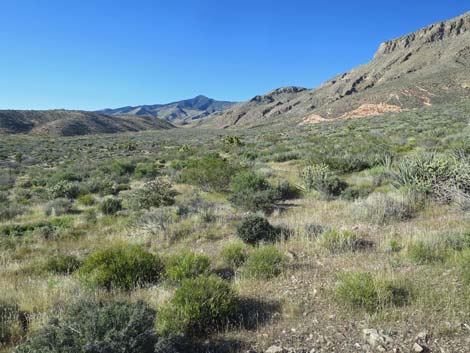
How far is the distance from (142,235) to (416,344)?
5.78 metres

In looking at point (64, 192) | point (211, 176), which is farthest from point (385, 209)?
point (64, 192)

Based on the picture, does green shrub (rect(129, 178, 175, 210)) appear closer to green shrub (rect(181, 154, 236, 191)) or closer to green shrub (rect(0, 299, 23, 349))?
green shrub (rect(181, 154, 236, 191))

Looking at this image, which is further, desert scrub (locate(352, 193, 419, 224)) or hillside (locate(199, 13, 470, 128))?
hillside (locate(199, 13, 470, 128))

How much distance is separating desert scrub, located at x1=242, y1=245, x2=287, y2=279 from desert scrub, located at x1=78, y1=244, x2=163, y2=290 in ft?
4.74

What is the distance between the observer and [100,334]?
9.08ft

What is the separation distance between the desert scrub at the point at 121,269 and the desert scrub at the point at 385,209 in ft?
15.0

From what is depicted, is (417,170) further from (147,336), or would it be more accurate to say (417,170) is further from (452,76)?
(452,76)

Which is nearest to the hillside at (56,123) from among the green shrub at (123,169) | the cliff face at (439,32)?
the green shrub at (123,169)

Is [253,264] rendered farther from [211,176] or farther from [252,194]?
[211,176]

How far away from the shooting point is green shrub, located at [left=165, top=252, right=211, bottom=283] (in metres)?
4.43

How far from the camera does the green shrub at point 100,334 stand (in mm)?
2643

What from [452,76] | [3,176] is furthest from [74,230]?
[452,76]

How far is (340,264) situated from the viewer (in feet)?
15.6

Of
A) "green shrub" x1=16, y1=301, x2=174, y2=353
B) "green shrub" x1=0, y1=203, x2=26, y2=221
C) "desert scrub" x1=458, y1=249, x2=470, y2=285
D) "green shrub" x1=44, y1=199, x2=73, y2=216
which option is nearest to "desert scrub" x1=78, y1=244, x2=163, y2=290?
"green shrub" x1=16, y1=301, x2=174, y2=353
